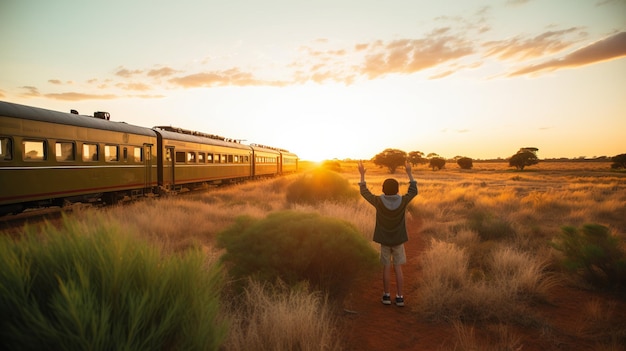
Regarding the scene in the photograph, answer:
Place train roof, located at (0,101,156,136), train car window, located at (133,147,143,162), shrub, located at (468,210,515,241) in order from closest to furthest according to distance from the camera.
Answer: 1. train roof, located at (0,101,156,136)
2. shrub, located at (468,210,515,241)
3. train car window, located at (133,147,143,162)

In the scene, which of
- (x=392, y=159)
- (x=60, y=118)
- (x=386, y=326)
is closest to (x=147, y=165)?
(x=60, y=118)

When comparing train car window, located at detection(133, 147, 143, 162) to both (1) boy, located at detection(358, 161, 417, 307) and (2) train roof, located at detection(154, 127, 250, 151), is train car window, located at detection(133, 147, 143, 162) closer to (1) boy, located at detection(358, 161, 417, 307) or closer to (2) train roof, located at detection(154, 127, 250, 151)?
(2) train roof, located at detection(154, 127, 250, 151)

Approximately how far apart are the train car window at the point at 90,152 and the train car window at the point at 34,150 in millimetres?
1733

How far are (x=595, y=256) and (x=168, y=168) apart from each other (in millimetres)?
17051

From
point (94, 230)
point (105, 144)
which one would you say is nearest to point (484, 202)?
point (105, 144)

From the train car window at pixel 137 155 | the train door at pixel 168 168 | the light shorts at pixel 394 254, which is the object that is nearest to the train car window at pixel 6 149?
the train car window at pixel 137 155

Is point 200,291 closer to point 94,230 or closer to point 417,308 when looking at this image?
point 94,230

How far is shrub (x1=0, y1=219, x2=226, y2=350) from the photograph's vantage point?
200cm

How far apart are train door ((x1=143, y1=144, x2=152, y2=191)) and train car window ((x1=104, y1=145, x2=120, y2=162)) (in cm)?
198

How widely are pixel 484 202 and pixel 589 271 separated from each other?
38.8 feet

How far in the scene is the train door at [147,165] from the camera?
1602cm

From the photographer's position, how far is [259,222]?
5859 millimetres

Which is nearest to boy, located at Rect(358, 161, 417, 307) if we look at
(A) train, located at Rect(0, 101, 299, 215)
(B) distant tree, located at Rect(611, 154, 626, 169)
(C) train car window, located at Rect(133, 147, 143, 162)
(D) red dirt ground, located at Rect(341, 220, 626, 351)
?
(D) red dirt ground, located at Rect(341, 220, 626, 351)

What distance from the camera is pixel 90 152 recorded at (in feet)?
40.6
